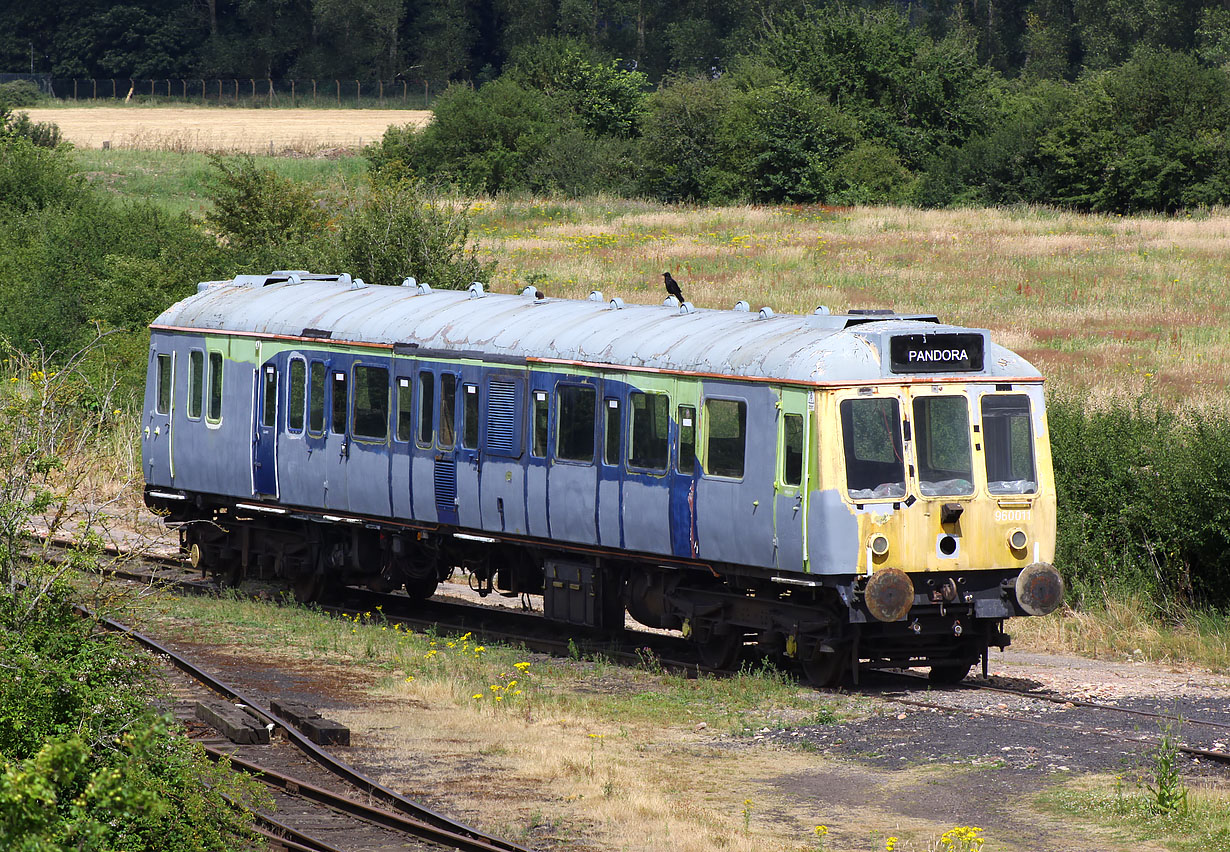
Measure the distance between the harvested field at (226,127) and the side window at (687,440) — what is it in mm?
63166

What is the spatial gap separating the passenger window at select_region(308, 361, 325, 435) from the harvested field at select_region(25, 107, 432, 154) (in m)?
58.5

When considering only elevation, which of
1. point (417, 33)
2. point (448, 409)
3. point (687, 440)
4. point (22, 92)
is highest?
point (417, 33)

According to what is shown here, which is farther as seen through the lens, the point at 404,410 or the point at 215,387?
the point at 215,387

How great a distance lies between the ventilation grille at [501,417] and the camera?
16.9 meters

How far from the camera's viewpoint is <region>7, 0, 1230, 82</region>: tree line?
101 meters

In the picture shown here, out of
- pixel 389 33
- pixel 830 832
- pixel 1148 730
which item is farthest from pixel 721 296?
pixel 389 33

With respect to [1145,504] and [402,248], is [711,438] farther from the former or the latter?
[402,248]

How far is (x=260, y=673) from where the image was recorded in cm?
1551

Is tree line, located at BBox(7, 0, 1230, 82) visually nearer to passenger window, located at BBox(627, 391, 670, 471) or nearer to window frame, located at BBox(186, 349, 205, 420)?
window frame, located at BBox(186, 349, 205, 420)

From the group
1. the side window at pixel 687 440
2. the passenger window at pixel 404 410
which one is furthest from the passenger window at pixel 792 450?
the passenger window at pixel 404 410

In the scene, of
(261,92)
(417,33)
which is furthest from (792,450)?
(417,33)

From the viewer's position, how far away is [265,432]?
19500mm

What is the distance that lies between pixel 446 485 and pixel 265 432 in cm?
308

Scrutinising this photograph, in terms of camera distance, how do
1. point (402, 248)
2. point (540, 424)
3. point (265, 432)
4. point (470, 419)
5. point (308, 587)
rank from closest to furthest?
point (540, 424) → point (470, 419) → point (265, 432) → point (308, 587) → point (402, 248)
